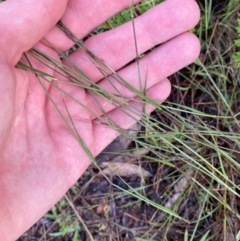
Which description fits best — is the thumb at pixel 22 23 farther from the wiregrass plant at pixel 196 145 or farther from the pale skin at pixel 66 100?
the wiregrass plant at pixel 196 145

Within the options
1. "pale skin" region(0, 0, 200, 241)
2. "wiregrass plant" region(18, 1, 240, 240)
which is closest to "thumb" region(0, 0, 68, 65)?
"pale skin" region(0, 0, 200, 241)

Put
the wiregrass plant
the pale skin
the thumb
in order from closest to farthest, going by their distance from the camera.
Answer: the thumb, the pale skin, the wiregrass plant

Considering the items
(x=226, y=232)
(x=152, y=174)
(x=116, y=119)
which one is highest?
(x=116, y=119)

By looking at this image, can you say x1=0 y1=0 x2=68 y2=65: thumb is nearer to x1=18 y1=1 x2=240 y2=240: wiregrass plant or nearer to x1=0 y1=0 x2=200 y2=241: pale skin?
x1=0 y1=0 x2=200 y2=241: pale skin

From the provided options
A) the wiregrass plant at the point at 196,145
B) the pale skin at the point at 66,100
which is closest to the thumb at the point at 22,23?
the pale skin at the point at 66,100

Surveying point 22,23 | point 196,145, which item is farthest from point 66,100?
point 196,145

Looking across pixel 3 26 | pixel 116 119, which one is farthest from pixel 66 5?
pixel 116 119

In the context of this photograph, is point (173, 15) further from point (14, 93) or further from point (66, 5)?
point (14, 93)

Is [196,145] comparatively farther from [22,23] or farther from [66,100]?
[22,23]
